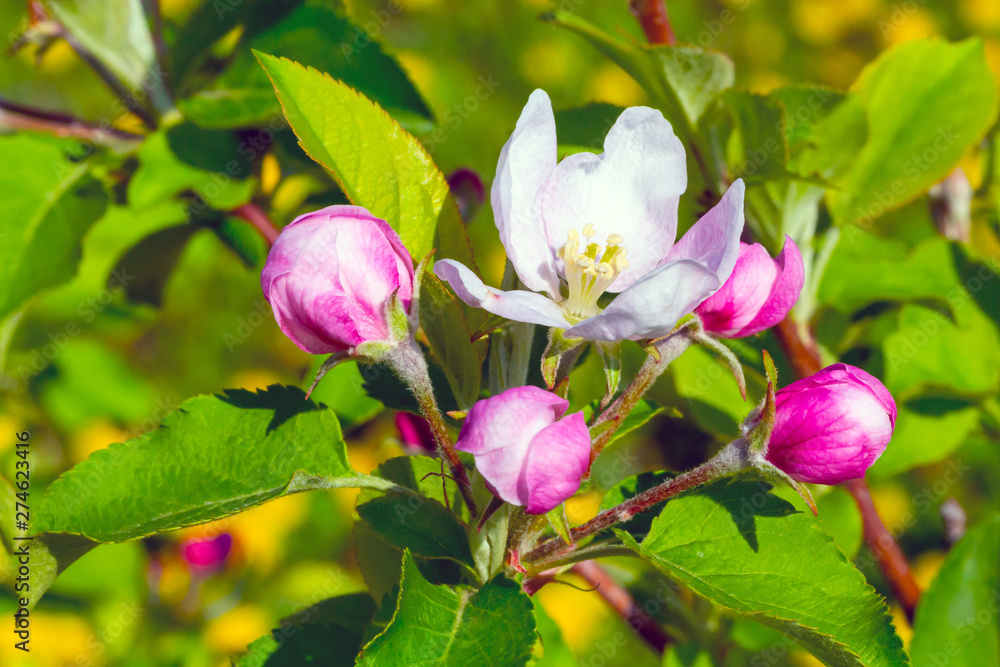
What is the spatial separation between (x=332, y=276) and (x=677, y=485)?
14.2 inches

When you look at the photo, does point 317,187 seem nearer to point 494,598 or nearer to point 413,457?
point 413,457

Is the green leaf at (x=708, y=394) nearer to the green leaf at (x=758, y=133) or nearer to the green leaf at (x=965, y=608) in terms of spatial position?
the green leaf at (x=758, y=133)

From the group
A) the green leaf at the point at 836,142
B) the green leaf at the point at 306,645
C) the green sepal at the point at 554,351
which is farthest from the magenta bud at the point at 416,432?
the green leaf at the point at 836,142

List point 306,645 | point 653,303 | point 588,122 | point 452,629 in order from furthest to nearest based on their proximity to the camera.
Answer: point 588,122 < point 306,645 < point 452,629 < point 653,303

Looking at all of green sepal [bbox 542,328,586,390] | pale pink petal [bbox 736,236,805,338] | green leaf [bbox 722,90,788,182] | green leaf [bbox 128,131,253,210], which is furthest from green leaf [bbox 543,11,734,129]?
green leaf [bbox 128,131,253,210]

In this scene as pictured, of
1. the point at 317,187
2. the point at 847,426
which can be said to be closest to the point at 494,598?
the point at 847,426

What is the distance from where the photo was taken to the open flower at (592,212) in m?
0.74

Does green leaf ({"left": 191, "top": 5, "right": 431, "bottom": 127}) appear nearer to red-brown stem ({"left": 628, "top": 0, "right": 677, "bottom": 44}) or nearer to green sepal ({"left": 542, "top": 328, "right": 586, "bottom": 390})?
red-brown stem ({"left": 628, "top": 0, "right": 677, "bottom": 44})

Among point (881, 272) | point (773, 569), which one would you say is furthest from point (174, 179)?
point (881, 272)

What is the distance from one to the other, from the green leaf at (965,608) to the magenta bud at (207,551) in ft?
4.60

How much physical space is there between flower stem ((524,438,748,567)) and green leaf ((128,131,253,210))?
2.48 ft

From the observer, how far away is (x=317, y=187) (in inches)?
58.4

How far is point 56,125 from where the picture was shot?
138cm

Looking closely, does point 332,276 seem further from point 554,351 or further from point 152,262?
point 152,262
